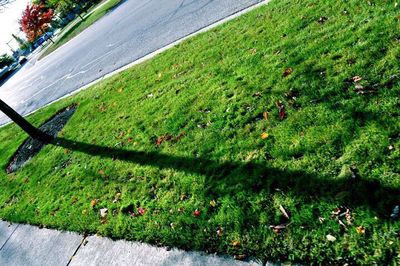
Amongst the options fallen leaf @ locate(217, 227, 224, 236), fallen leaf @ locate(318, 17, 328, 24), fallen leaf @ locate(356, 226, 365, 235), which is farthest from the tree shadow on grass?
fallen leaf @ locate(318, 17, 328, 24)

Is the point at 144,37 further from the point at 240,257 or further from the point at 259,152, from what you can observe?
the point at 240,257

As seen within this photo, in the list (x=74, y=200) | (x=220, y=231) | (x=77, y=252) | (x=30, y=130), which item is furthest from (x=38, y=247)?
(x=30, y=130)

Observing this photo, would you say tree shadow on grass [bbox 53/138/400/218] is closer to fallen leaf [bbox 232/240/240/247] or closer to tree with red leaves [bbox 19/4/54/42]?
fallen leaf [bbox 232/240/240/247]

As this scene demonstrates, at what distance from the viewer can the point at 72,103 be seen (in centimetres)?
931

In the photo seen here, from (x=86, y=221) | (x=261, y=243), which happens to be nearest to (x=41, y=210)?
(x=86, y=221)

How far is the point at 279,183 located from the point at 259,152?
554mm

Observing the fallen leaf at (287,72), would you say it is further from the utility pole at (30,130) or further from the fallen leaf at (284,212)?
the utility pole at (30,130)

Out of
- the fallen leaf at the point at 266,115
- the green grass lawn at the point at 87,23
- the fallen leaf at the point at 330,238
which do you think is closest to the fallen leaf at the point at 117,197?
the fallen leaf at the point at 266,115

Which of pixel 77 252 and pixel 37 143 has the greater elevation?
pixel 77 252

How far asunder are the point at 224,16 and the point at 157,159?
16.6ft

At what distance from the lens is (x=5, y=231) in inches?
219

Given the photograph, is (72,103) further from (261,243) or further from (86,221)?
(261,243)

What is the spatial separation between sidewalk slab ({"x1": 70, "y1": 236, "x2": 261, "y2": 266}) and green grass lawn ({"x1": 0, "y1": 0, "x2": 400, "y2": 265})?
98mm

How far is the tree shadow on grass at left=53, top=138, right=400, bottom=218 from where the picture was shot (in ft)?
8.46
